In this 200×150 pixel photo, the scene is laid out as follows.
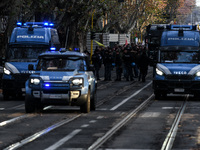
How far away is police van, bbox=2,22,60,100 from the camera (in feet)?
76.9

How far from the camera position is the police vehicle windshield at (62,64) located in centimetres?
1864

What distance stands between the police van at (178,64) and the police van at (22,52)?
4181 millimetres

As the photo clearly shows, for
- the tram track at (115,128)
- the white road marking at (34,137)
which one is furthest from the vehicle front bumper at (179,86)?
the white road marking at (34,137)

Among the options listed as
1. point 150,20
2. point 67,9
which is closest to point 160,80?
point 67,9

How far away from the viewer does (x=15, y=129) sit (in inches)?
571

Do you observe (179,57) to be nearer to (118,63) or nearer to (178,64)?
(178,64)

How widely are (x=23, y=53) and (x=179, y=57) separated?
5715 millimetres

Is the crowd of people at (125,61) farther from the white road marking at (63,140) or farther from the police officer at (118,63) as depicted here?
the white road marking at (63,140)

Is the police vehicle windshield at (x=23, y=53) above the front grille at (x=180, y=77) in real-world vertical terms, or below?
above

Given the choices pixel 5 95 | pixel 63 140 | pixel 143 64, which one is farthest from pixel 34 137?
pixel 143 64

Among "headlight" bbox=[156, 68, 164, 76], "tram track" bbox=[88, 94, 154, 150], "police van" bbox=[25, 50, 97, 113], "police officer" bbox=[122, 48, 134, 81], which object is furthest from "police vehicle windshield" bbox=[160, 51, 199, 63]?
"police officer" bbox=[122, 48, 134, 81]

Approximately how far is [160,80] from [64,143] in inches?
471

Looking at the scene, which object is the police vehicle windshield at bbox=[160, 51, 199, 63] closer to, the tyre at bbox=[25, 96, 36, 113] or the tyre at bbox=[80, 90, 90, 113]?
the tyre at bbox=[80, 90, 90, 113]

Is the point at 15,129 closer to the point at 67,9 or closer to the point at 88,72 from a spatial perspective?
the point at 88,72
